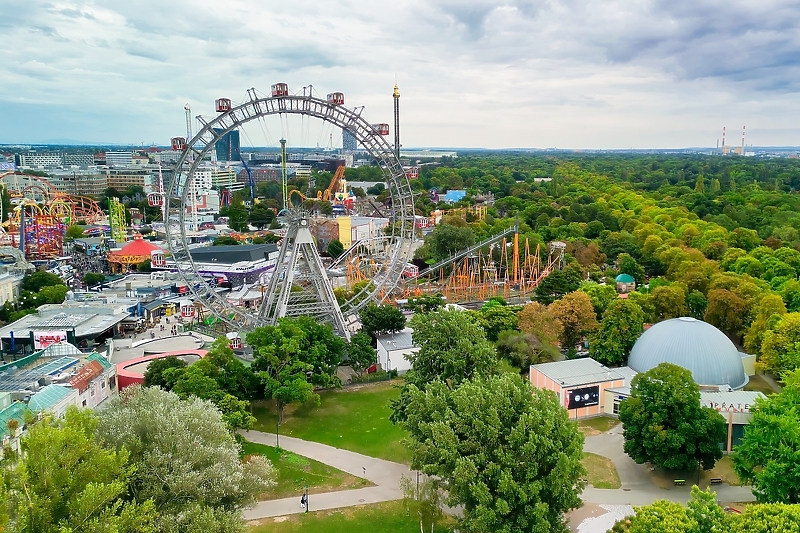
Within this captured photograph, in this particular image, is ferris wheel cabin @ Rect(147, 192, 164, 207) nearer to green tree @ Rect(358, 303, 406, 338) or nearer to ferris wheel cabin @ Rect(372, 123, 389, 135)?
ferris wheel cabin @ Rect(372, 123, 389, 135)

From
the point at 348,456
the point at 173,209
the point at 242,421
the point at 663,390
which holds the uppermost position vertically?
the point at 173,209

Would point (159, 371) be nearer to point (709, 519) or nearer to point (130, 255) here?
point (709, 519)

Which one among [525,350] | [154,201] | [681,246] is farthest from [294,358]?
[154,201]

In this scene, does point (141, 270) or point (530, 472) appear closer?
point (530, 472)

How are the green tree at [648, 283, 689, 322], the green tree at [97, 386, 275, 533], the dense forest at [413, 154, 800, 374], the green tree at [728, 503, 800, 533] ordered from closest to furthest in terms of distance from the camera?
1. the green tree at [728, 503, 800, 533]
2. the green tree at [97, 386, 275, 533]
3. the dense forest at [413, 154, 800, 374]
4. the green tree at [648, 283, 689, 322]

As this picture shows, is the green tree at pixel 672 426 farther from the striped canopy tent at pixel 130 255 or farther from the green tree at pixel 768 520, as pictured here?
the striped canopy tent at pixel 130 255

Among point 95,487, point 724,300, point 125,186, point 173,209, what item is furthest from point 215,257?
point 125,186

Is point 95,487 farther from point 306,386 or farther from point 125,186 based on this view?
point 125,186

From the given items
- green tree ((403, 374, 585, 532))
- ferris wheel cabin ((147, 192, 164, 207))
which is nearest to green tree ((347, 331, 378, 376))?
green tree ((403, 374, 585, 532))
